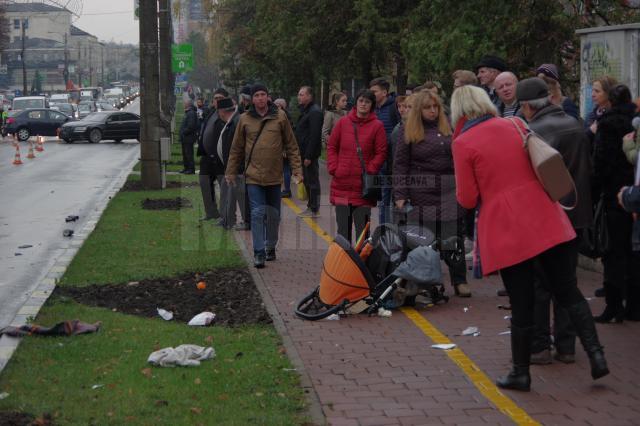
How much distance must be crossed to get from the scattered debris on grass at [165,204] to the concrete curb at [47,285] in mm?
756

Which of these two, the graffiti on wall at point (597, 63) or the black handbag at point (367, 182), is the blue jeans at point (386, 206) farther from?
the graffiti on wall at point (597, 63)

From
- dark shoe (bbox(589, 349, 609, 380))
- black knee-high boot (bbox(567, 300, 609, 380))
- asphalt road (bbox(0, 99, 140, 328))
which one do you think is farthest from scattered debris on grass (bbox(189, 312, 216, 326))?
dark shoe (bbox(589, 349, 609, 380))

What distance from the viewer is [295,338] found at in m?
8.11

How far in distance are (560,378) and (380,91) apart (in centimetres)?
581

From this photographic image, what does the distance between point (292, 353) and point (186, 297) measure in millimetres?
2613

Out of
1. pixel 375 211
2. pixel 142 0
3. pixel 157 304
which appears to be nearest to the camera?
pixel 157 304

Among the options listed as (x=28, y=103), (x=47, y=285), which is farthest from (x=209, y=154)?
(x=28, y=103)

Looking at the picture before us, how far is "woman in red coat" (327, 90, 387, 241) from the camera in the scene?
10664 millimetres

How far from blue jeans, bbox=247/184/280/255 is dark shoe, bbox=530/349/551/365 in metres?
→ 4.87

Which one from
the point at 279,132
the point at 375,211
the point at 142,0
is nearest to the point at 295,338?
the point at 279,132

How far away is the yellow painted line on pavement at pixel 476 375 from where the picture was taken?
6.06m

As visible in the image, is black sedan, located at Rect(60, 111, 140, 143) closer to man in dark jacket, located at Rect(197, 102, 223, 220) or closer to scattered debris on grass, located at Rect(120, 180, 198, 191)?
scattered debris on grass, located at Rect(120, 180, 198, 191)

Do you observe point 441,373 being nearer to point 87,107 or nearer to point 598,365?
point 598,365

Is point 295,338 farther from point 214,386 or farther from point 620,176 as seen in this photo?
point 620,176
